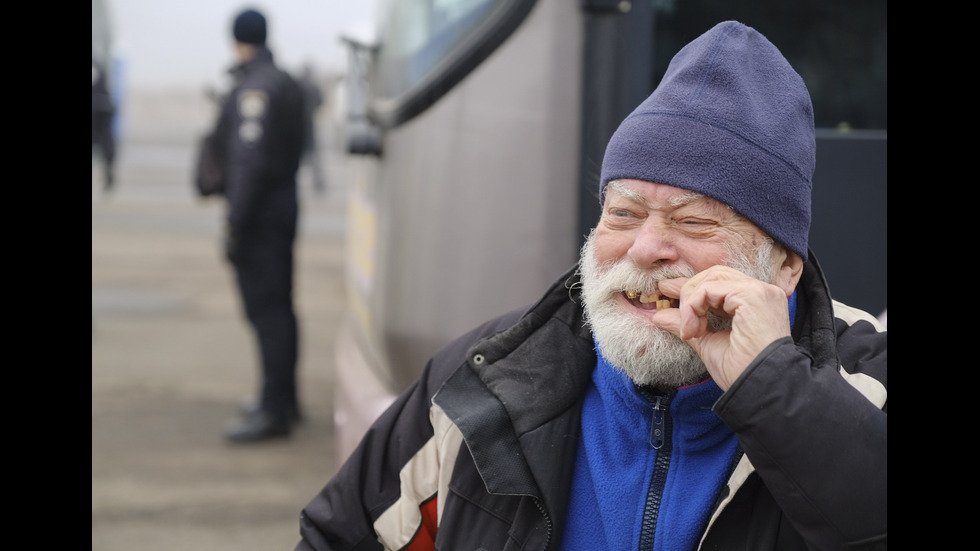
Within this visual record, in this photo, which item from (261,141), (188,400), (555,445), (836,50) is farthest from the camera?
(188,400)

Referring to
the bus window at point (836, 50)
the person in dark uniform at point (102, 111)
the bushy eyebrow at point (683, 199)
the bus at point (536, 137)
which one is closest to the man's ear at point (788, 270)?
the bushy eyebrow at point (683, 199)

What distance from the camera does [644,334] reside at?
1609 millimetres

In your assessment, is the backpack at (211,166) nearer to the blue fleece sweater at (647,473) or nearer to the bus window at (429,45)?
the bus window at (429,45)

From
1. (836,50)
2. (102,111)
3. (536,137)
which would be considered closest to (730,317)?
(536,137)

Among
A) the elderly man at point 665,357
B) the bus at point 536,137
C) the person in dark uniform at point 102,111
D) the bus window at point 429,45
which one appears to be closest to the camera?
the elderly man at point 665,357

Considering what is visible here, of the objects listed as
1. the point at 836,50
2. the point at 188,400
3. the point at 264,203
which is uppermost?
the point at 836,50

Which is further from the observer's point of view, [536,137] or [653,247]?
[536,137]

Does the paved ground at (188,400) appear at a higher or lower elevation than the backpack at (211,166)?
lower

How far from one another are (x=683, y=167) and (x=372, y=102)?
1.87 m

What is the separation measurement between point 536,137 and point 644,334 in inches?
32.7

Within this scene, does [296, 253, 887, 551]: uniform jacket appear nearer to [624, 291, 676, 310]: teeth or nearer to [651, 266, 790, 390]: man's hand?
[651, 266, 790, 390]: man's hand

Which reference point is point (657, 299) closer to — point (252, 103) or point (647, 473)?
point (647, 473)

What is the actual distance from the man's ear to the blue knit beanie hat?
3cm

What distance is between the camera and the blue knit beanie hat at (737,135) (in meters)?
1.57
